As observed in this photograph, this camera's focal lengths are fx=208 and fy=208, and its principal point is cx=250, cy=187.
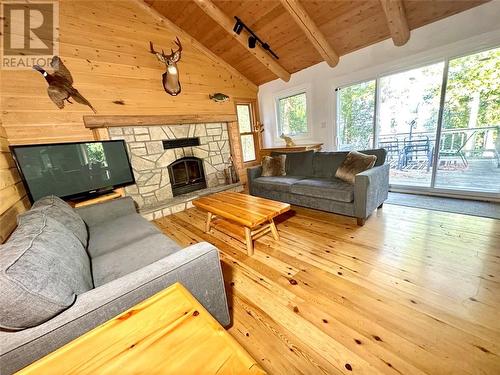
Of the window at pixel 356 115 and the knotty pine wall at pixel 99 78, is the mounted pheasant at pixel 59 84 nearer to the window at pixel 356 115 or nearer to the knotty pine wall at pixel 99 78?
the knotty pine wall at pixel 99 78

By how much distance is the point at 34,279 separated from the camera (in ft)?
2.31

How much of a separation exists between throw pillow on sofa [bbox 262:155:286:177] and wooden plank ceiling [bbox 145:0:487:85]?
201cm

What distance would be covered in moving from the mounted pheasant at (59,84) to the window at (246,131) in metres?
3.03

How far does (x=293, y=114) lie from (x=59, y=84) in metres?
4.07

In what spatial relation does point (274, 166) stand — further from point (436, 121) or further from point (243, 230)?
Answer: point (436, 121)

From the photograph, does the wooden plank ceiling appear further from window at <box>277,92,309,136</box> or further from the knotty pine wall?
window at <box>277,92,309,136</box>

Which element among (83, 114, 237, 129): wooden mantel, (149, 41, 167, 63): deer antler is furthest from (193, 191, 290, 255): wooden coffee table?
(149, 41, 167, 63): deer antler

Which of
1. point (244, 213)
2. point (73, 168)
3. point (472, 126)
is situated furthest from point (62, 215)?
point (472, 126)

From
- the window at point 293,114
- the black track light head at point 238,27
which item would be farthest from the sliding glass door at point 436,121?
the black track light head at point 238,27

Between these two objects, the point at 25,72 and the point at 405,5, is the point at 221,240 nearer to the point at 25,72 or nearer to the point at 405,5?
the point at 25,72

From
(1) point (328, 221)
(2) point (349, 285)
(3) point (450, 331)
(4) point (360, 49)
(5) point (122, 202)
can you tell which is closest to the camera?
(3) point (450, 331)

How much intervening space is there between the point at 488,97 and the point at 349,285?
10.6 feet

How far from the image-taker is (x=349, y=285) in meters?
1.54

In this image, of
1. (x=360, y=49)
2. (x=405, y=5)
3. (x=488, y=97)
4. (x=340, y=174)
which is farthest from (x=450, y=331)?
(x=360, y=49)
